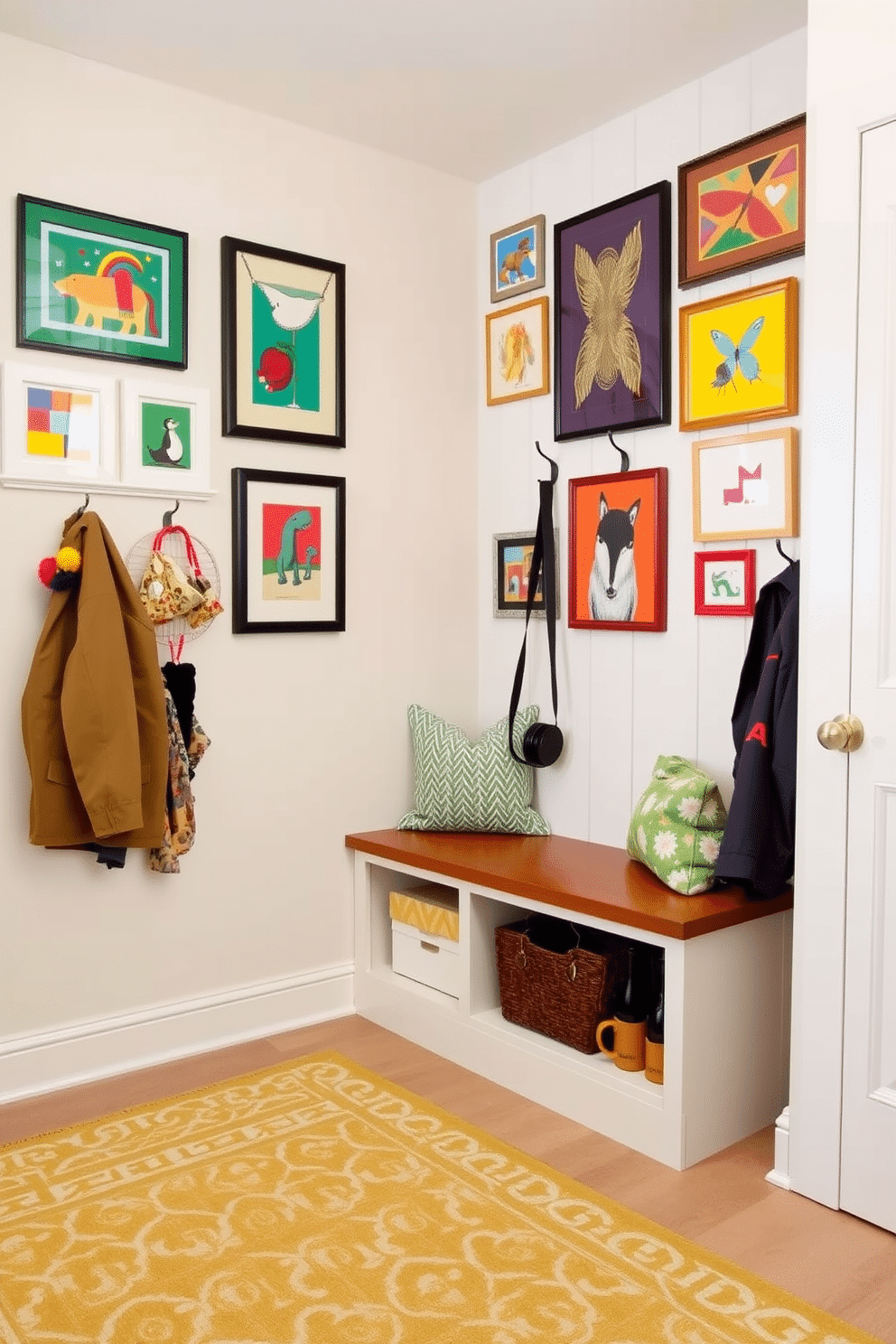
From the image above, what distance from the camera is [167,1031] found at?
2859 millimetres

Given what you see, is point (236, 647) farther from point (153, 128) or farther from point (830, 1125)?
point (830, 1125)

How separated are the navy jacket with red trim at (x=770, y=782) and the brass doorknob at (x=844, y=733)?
24 cm

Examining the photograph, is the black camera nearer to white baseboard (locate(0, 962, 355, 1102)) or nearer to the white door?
white baseboard (locate(0, 962, 355, 1102))

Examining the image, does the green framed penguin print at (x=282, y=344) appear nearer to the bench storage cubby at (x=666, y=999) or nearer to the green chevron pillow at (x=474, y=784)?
the green chevron pillow at (x=474, y=784)

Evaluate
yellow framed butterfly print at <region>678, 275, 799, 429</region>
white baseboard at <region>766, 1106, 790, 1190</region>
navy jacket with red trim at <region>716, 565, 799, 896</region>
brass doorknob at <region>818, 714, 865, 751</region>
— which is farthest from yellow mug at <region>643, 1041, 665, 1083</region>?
yellow framed butterfly print at <region>678, 275, 799, 429</region>

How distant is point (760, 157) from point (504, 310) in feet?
3.05

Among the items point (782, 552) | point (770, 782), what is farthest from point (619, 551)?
point (770, 782)

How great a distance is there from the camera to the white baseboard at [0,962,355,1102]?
265 cm

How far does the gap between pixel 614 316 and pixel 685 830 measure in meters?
1.41

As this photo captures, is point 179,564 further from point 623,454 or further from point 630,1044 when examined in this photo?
point 630,1044

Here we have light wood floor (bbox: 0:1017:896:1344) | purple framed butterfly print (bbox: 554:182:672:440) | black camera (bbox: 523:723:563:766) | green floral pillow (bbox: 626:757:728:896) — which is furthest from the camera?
black camera (bbox: 523:723:563:766)

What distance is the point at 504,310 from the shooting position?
3.33m

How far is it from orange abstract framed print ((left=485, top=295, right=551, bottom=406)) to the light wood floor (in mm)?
1906

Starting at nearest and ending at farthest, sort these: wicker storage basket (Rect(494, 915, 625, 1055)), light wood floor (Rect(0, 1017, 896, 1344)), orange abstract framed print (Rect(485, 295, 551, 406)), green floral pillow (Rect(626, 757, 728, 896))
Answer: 1. light wood floor (Rect(0, 1017, 896, 1344))
2. green floral pillow (Rect(626, 757, 728, 896))
3. wicker storage basket (Rect(494, 915, 625, 1055))
4. orange abstract framed print (Rect(485, 295, 551, 406))
